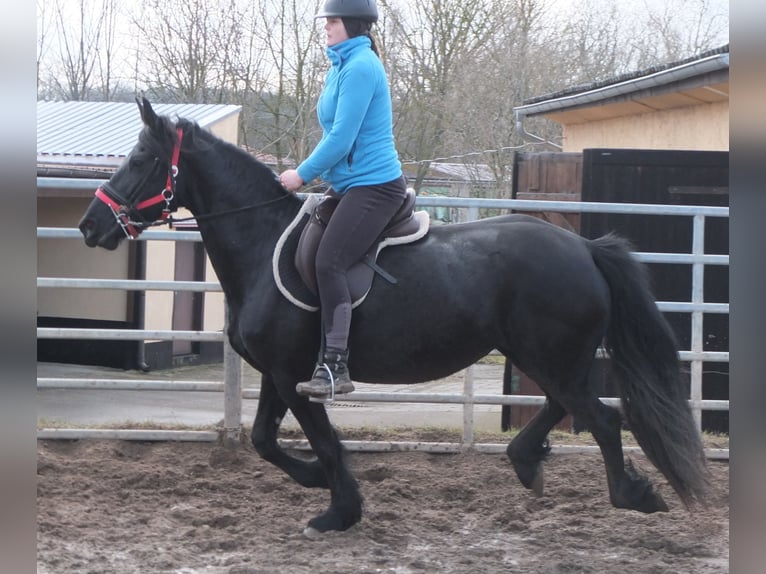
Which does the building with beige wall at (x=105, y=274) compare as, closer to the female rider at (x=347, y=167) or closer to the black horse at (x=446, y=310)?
the black horse at (x=446, y=310)

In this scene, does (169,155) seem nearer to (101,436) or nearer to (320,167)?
(320,167)

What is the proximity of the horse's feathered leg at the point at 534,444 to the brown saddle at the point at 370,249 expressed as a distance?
45.2 inches

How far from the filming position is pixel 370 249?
4473 millimetres

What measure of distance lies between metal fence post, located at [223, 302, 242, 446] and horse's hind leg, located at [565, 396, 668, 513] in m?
2.56

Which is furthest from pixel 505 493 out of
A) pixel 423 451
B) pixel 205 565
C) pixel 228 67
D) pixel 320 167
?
pixel 228 67

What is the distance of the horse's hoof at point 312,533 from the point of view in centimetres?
454

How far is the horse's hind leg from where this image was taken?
447 centimetres

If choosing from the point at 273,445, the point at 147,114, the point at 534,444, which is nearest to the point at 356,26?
the point at 147,114

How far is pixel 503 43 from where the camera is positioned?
68.9ft

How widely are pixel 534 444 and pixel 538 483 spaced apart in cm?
26

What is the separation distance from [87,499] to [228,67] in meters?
16.9

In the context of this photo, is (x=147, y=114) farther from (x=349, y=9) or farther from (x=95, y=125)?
(x=95, y=125)

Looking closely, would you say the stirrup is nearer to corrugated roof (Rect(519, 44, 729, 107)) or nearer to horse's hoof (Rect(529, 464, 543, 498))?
horse's hoof (Rect(529, 464, 543, 498))

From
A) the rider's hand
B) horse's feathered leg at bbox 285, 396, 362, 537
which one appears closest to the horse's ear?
the rider's hand
